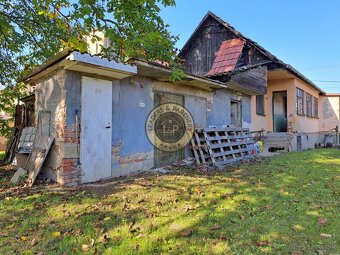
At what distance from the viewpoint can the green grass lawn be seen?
273cm

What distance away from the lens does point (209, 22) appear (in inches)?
581

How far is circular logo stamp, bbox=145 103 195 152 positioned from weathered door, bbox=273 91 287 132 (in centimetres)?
859

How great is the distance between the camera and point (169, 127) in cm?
800

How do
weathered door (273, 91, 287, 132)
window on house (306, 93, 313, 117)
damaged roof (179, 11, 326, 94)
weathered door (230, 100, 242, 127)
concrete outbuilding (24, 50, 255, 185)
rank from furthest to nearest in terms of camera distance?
window on house (306, 93, 313, 117) < weathered door (273, 91, 287, 132) < damaged roof (179, 11, 326, 94) < weathered door (230, 100, 242, 127) < concrete outbuilding (24, 50, 255, 185)

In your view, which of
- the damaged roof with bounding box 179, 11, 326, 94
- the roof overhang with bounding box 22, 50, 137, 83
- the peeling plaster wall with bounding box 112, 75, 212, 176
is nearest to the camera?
the roof overhang with bounding box 22, 50, 137, 83

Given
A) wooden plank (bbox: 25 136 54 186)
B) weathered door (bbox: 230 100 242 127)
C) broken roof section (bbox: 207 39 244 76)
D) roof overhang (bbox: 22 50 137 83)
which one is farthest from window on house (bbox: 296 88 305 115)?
wooden plank (bbox: 25 136 54 186)

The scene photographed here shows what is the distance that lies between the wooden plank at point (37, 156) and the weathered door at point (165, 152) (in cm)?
306

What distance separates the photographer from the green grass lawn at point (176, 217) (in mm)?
2729

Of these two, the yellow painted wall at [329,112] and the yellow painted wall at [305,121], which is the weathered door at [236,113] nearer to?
the yellow painted wall at [305,121]

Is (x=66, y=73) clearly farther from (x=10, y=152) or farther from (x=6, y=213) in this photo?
(x=10, y=152)

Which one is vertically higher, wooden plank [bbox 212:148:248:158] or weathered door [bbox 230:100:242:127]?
weathered door [bbox 230:100:242:127]

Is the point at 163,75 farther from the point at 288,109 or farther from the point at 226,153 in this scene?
the point at 288,109

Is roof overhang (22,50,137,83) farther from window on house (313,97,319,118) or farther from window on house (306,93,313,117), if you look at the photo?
window on house (313,97,319,118)

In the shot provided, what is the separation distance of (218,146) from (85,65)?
4.89m
